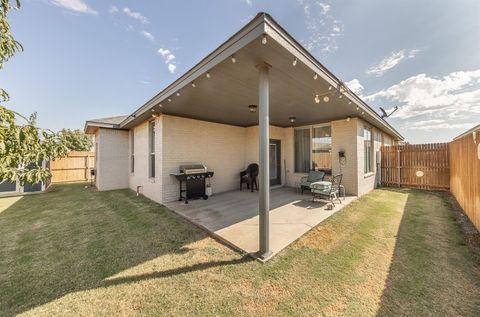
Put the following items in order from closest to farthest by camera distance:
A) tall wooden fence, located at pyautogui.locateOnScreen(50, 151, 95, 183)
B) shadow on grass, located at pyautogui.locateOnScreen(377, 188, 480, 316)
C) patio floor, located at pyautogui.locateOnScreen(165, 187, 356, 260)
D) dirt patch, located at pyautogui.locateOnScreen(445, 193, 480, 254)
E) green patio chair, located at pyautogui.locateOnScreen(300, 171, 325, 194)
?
shadow on grass, located at pyautogui.locateOnScreen(377, 188, 480, 316) → dirt patch, located at pyautogui.locateOnScreen(445, 193, 480, 254) → patio floor, located at pyautogui.locateOnScreen(165, 187, 356, 260) → green patio chair, located at pyautogui.locateOnScreen(300, 171, 325, 194) → tall wooden fence, located at pyautogui.locateOnScreen(50, 151, 95, 183)

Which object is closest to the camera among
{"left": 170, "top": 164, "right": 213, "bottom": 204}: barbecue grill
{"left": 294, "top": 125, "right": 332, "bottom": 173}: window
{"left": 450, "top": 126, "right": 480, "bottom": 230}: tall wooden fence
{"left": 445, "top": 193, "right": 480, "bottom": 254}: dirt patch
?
{"left": 445, "top": 193, "right": 480, "bottom": 254}: dirt patch

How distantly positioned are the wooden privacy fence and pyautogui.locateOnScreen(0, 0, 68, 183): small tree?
11.3 metres

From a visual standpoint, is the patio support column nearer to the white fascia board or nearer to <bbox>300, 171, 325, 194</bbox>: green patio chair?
the white fascia board

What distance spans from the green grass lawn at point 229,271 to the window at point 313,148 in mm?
3436

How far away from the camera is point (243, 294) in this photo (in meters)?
2.03

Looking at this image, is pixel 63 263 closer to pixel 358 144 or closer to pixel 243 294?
pixel 243 294

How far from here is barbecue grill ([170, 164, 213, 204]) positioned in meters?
5.71

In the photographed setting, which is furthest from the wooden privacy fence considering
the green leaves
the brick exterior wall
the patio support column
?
the green leaves

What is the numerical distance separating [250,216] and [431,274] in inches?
120

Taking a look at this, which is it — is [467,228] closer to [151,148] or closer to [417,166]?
[417,166]

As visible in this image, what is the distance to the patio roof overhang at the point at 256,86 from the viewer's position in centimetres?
246

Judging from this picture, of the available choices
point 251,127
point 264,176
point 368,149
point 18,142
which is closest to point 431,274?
point 264,176

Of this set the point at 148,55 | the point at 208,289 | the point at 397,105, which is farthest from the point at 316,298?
the point at 397,105

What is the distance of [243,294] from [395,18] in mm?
7791
